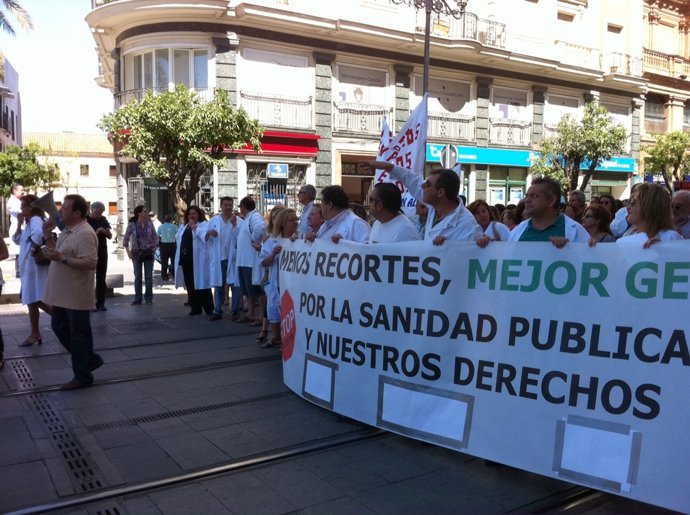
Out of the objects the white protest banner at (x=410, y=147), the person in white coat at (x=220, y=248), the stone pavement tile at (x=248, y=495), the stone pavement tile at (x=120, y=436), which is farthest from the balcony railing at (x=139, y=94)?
the stone pavement tile at (x=248, y=495)

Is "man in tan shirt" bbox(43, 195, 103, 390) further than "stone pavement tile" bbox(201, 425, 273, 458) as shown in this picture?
Yes

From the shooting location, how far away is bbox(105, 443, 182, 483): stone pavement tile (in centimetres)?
422

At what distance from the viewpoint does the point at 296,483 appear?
4.07 metres

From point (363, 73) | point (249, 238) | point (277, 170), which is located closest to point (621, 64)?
point (363, 73)

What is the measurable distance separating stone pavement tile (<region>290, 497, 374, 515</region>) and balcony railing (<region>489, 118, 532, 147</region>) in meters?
24.4

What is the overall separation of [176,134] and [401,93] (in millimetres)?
12247

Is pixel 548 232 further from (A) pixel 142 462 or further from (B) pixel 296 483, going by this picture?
(A) pixel 142 462

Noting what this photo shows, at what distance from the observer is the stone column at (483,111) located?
2598cm

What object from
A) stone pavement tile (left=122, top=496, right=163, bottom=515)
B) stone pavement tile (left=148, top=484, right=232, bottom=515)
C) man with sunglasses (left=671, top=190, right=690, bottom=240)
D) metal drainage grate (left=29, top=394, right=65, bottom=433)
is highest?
man with sunglasses (left=671, top=190, right=690, bottom=240)

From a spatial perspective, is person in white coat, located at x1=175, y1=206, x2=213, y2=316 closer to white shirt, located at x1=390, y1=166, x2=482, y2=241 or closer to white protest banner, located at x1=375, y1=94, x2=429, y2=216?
white protest banner, located at x1=375, y1=94, x2=429, y2=216

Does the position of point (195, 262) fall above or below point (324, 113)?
below

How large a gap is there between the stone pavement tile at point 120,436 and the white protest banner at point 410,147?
4419mm

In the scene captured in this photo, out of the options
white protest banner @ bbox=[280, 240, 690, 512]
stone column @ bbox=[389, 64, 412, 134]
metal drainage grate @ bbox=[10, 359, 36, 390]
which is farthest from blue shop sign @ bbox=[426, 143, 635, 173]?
white protest banner @ bbox=[280, 240, 690, 512]

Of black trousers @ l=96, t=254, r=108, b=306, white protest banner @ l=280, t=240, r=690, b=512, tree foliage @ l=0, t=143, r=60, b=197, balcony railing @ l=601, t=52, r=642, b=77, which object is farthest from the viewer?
tree foliage @ l=0, t=143, r=60, b=197
